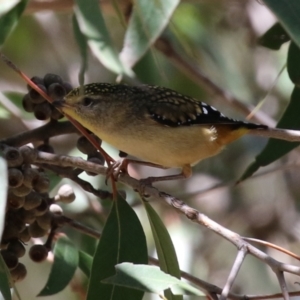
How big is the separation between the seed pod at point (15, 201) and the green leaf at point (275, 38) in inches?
38.2

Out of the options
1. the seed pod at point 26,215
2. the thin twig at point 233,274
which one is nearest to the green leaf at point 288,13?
the thin twig at point 233,274

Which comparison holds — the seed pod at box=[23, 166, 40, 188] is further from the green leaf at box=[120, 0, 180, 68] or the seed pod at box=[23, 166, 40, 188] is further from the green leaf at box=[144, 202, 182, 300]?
the green leaf at box=[120, 0, 180, 68]

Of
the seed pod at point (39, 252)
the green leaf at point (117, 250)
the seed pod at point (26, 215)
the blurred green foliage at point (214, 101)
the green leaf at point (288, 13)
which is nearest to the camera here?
the green leaf at point (288, 13)

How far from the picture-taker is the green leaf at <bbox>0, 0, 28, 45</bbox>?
1.74 metres

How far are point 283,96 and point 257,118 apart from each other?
0.53 metres

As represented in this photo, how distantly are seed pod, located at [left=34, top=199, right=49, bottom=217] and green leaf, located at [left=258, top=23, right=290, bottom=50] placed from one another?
2.97 feet

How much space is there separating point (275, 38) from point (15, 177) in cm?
102

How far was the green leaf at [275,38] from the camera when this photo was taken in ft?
6.75

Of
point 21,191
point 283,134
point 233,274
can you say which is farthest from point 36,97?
point 233,274

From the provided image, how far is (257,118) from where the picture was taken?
271 centimetres

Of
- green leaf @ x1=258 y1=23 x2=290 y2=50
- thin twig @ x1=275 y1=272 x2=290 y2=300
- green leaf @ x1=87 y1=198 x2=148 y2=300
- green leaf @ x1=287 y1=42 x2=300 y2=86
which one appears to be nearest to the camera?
thin twig @ x1=275 y1=272 x2=290 y2=300

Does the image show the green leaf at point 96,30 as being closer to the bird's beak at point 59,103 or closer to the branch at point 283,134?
the bird's beak at point 59,103

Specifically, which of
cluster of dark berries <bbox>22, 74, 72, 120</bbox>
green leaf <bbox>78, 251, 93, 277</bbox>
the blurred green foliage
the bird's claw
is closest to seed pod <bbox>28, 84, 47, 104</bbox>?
cluster of dark berries <bbox>22, 74, 72, 120</bbox>

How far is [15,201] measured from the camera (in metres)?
1.52
